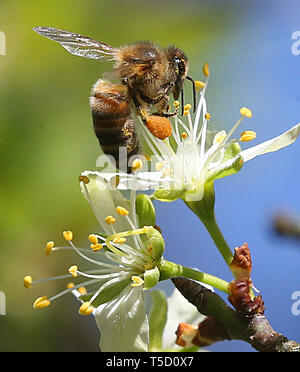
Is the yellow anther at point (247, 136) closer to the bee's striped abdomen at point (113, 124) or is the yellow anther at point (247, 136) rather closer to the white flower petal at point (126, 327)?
the bee's striped abdomen at point (113, 124)

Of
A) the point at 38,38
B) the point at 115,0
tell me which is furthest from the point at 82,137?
the point at 115,0

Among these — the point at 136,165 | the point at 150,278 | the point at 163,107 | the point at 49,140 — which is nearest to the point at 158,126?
the point at 163,107

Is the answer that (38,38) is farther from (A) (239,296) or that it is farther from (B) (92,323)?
(A) (239,296)

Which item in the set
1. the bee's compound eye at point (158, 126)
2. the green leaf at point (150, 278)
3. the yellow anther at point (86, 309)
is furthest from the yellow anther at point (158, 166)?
the yellow anther at point (86, 309)

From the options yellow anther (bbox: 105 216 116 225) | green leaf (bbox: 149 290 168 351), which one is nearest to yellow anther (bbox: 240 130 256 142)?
yellow anther (bbox: 105 216 116 225)

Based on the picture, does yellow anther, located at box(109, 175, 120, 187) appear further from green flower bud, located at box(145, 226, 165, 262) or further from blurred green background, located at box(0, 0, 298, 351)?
blurred green background, located at box(0, 0, 298, 351)

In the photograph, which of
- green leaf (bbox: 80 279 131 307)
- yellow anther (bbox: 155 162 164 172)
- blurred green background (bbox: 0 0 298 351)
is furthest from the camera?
blurred green background (bbox: 0 0 298 351)
